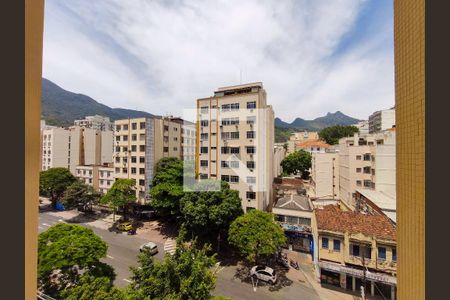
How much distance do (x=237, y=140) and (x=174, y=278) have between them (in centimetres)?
1429

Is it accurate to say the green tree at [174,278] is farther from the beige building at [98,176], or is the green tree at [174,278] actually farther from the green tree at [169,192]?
the beige building at [98,176]

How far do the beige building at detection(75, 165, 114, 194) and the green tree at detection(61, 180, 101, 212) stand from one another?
3141 millimetres

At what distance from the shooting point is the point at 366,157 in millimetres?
21703

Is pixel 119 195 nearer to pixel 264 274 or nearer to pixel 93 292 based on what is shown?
pixel 93 292

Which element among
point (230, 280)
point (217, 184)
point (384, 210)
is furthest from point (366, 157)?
point (230, 280)

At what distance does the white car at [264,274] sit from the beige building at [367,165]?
41.8 feet

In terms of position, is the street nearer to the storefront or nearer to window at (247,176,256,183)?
the storefront

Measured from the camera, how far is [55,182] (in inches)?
1046

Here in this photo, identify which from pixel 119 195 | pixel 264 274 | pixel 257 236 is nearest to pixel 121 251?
pixel 119 195

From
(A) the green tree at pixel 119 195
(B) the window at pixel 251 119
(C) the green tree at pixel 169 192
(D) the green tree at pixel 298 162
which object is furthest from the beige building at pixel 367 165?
(A) the green tree at pixel 119 195

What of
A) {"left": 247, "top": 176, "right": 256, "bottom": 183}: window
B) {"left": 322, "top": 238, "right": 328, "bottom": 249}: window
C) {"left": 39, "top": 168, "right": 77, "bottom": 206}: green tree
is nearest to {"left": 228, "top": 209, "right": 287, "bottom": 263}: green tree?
{"left": 322, "top": 238, "right": 328, "bottom": 249}: window

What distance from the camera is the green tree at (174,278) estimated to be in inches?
242

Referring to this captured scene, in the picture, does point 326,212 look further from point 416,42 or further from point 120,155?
point 120,155
